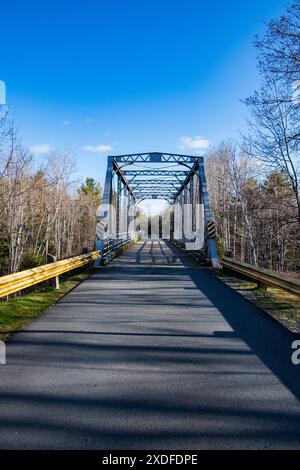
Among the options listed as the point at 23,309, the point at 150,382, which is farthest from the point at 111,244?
the point at 150,382

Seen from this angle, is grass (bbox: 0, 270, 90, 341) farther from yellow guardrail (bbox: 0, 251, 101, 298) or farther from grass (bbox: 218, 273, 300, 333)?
grass (bbox: 218, 273, 300, 333)

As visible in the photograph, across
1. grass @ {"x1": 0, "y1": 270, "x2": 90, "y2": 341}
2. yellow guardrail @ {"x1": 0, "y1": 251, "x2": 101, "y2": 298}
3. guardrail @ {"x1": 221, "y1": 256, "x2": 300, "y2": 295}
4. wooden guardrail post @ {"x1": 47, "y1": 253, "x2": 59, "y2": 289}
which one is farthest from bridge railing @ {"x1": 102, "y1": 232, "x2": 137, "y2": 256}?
grass @ {"x1": 0, "y1": 270, "x2": 90, "y2": 341}

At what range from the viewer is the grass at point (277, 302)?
5.40 meters

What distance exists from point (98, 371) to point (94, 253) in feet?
33.4

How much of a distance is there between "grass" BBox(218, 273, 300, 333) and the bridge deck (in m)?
0.26

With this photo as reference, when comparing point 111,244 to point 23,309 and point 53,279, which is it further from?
point 23,309

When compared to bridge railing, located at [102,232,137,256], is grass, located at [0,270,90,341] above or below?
below

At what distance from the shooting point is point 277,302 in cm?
680

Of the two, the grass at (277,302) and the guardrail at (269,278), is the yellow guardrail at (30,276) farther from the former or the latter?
the guardrail at (269,278)

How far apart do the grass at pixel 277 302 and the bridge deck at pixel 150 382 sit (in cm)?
26

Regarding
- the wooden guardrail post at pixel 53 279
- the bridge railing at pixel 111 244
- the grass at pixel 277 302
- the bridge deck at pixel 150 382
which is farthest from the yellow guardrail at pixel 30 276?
the bridge railing at pixel 111 244

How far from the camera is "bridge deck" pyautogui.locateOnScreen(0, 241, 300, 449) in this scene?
7.50 feet

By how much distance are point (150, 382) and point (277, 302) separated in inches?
173
